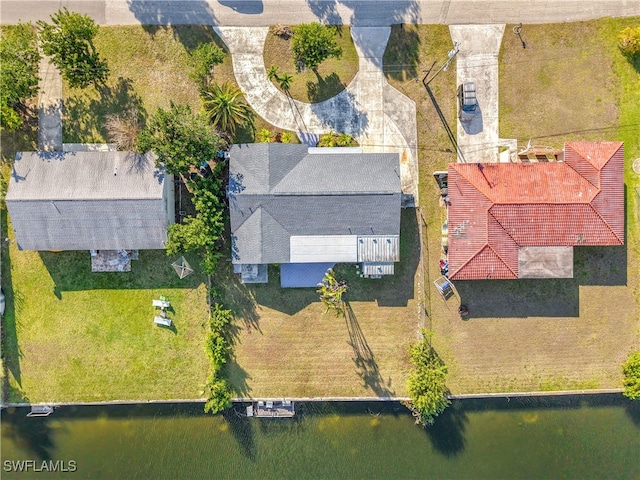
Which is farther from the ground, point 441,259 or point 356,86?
point 356,86

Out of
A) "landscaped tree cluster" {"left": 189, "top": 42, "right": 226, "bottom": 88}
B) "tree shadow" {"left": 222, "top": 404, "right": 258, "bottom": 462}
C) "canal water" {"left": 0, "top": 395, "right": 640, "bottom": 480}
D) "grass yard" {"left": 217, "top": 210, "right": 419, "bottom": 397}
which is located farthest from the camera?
"tree shadow" {"left": 222, "top": 404, "right": 258, "bottom": 462}

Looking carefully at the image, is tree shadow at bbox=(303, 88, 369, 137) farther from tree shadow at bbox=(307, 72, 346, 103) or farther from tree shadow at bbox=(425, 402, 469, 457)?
→ tree shadow at bbox=(425, 402, 469, 457)

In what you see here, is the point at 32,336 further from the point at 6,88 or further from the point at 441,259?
the point at 441,259

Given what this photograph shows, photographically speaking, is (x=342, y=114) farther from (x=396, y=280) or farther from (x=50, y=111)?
(x=50, y=111)

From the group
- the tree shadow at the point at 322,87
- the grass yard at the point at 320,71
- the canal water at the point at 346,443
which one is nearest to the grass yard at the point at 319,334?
the canal water at the point at 346,443

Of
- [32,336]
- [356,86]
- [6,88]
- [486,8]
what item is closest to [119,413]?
[32,336]

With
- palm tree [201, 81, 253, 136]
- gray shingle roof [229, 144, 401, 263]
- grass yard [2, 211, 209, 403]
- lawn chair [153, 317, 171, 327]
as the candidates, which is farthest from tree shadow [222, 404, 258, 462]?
palm tree [201, 81, 253, 136]
